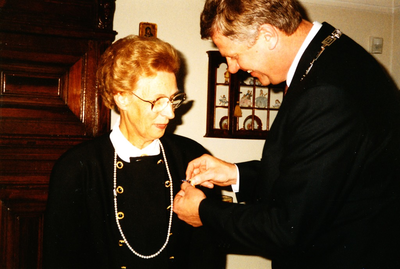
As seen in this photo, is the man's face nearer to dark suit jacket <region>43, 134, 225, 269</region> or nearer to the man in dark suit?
the man in dark suit

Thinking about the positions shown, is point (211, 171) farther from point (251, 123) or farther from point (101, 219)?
point (251, 123)

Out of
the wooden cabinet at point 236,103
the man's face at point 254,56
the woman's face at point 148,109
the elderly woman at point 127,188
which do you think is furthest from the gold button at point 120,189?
the wooden cabinet at point 236,103

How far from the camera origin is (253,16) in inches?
53.4

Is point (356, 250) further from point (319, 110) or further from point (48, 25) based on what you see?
point (48, 25)

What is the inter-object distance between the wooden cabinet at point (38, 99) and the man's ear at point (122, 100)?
1041 millimetres

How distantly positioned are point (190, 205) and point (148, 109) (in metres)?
0.55

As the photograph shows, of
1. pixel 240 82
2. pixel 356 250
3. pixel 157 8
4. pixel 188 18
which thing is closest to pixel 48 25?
pixel 157 8

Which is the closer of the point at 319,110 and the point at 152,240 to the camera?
the point at 319,110

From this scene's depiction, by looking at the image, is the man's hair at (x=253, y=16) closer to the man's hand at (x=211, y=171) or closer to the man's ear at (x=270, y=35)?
the man's ear at (x=270, y=35)

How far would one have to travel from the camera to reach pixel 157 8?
3090 millimetres

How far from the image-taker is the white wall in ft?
10.0

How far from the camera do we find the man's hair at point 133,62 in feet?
5.46

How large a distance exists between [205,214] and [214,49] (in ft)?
7.53

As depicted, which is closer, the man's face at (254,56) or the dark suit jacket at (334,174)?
the dark suit jacket at (334,174)
